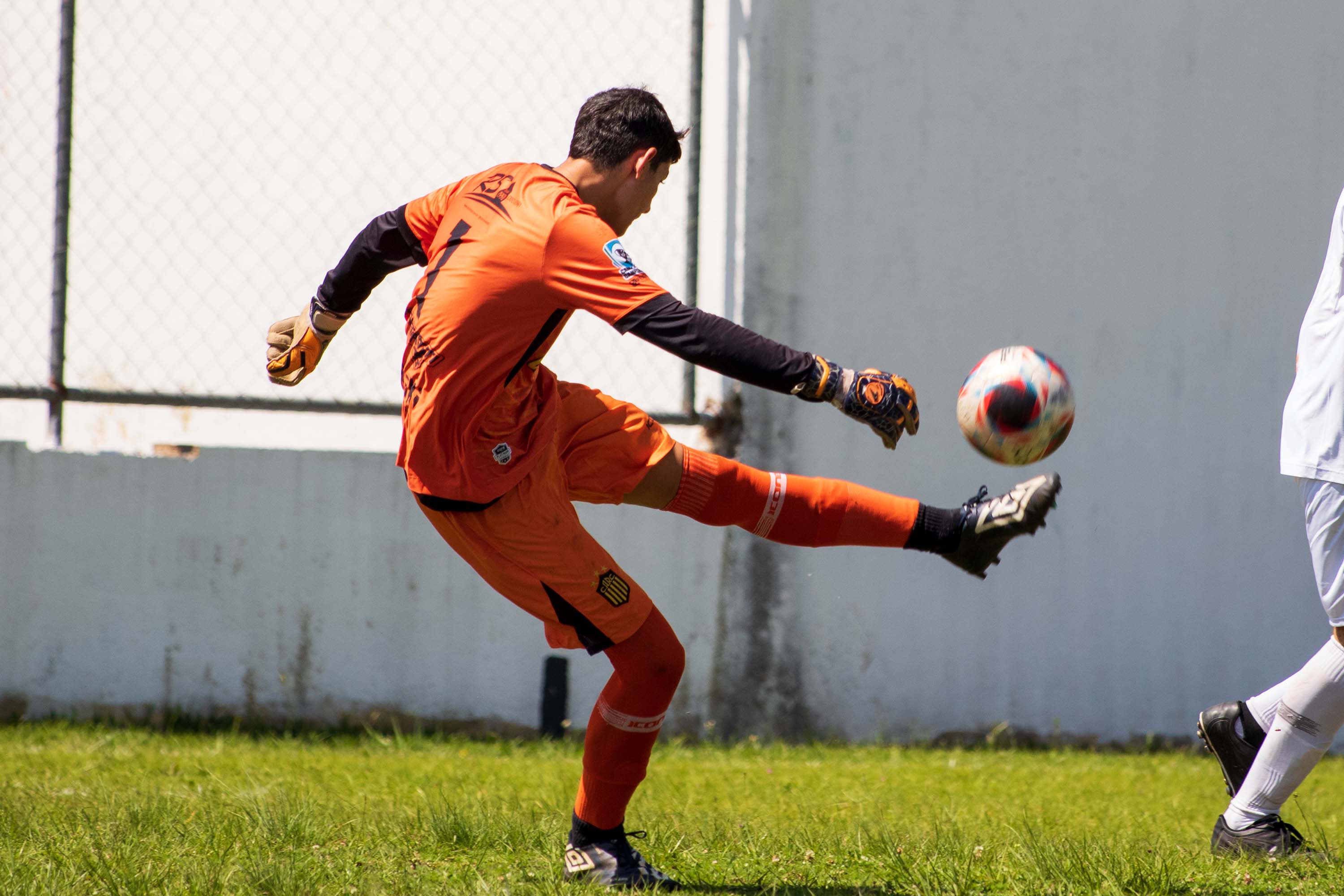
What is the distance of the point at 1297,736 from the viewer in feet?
11.2

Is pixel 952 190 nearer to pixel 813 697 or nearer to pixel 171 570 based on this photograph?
pixel 813 697

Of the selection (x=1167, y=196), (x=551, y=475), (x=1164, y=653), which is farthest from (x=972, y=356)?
(x=551, y=475)

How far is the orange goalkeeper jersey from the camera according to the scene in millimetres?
2760

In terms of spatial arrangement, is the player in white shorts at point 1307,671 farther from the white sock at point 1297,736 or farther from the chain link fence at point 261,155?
the chain link fence at point 261,155

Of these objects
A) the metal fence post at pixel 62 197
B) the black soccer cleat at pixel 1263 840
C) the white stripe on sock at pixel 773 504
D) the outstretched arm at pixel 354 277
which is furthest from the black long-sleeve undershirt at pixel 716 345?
the metal fence post at pixel 62 197

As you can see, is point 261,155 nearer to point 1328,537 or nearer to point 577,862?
point 577,862

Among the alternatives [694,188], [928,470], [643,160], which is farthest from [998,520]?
[694,188]

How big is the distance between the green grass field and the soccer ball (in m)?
1.09

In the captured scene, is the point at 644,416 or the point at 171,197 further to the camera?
the point at 171,197

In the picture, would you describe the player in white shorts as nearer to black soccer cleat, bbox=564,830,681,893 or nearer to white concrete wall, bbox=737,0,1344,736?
black soccer cleat, bbox=564,830,681,893

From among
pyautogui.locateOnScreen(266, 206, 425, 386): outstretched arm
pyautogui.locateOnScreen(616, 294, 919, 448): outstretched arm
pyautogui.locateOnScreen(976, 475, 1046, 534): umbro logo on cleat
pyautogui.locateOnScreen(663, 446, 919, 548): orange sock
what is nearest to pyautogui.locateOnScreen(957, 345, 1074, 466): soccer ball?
pyautogui.locateOnScreen(976, 475, 1046, 534): umbro logo on cleat

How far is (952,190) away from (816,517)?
2749 mm

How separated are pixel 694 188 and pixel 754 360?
2.92 metres

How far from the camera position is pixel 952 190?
5.52 m
